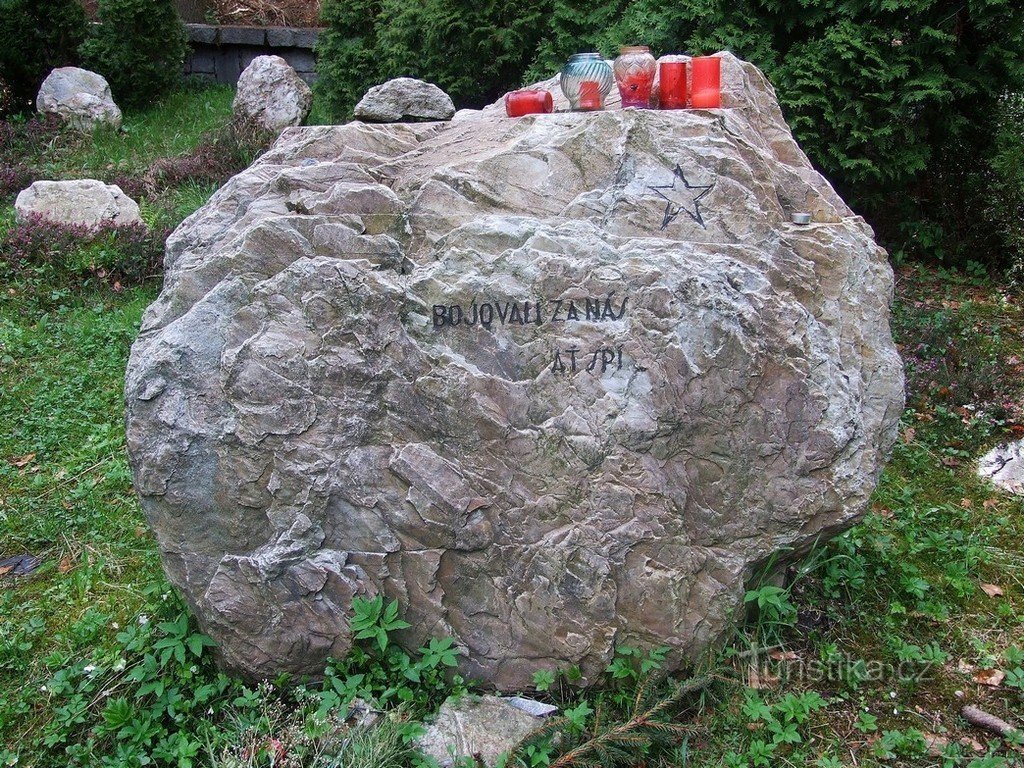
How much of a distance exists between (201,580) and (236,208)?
152 cm

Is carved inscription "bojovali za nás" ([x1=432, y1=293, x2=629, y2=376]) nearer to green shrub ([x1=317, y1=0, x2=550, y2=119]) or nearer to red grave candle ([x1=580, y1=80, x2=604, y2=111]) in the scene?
red grave candle ([x1=580, y1=80, x2=604, y2=111])

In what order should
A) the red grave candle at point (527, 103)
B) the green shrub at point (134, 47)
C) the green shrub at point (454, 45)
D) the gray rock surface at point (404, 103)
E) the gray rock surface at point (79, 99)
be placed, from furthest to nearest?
the green shrub at point (134, 47) < the gray rock surface at point (79, 99) < the green shrub at point (454, 45) < the gray rock surface at point (404, 103) < the red grave candle at point (527, 103)

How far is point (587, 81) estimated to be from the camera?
3.62 m

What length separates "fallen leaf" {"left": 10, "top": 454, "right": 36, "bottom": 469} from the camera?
5219 mm

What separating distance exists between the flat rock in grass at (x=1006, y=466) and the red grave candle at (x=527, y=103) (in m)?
3.22

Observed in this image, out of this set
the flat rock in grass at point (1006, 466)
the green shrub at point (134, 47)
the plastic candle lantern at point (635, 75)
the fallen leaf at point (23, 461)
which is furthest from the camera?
the green shrub at point (134, 47)

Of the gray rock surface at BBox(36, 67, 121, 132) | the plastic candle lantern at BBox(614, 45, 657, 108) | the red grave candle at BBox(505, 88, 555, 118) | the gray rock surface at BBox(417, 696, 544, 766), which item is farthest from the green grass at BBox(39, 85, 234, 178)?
the gray rock surface at BBox(417, 696, 544, 766)

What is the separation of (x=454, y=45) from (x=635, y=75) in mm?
5108

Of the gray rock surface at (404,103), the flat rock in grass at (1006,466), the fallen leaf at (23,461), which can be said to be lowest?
the flat rock in grass at (1006,466)

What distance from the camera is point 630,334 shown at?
328 centimetres

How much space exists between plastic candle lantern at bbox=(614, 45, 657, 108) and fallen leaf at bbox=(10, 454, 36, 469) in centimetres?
402

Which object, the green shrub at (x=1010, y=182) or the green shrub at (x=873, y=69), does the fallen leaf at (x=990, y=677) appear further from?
the green shrub at (x=1010, y=182)

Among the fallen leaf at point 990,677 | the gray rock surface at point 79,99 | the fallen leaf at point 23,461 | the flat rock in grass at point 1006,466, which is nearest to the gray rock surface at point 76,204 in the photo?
the fallen leaf at point 23,461

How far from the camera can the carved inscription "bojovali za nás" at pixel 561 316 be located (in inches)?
129
